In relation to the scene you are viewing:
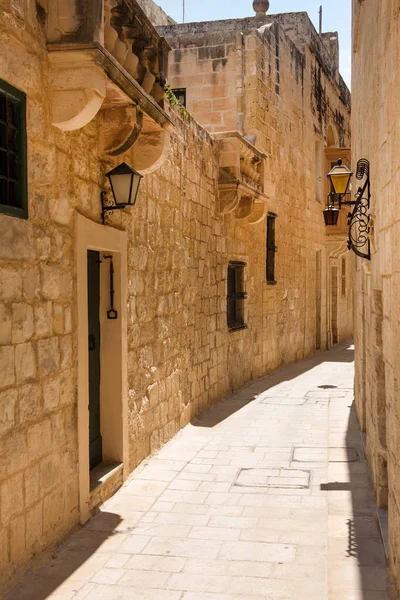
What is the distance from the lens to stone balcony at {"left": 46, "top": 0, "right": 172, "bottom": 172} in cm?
415

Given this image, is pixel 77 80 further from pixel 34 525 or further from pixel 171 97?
pixel 171 97

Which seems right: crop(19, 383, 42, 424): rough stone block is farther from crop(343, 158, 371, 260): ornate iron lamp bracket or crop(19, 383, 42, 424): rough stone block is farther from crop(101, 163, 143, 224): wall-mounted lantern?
crop(343, 158, 371, 260): ornate iron lamp bracket

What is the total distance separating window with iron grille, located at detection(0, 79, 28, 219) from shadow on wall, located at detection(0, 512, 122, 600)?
2193mm

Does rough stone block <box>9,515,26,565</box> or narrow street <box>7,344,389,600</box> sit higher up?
rough stone block <box>9,515,26,565</box>

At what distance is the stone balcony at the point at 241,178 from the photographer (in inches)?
387

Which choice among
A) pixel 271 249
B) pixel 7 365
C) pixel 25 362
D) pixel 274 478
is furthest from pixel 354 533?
pixel 271 249

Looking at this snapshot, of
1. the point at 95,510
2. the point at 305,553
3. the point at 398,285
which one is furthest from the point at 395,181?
the point at 95,510

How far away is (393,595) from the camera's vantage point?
3.69 metres

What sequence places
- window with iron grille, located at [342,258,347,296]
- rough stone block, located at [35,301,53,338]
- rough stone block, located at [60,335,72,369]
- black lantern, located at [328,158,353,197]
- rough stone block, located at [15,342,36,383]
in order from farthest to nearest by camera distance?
window with iron grille, located at [342,258,347,296]
black lantern, located at [328,158,353,197]
rough stone block, located at [60,335,72,369]
rough stone block, located at [35,301,53,338]
rough stone block, located at [15,342,36,383]

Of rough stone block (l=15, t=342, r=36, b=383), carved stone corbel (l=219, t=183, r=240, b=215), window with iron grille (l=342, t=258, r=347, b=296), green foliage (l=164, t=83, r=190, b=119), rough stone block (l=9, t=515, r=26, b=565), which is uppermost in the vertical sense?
green foliage (l=164, t=83, r=190, b=119)

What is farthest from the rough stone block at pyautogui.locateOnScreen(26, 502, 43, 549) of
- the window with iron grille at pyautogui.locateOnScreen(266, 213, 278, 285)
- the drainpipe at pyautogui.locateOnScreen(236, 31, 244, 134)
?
the window with iron grille at pyautogui.locateOnScreen(266, 213, 278, 285)

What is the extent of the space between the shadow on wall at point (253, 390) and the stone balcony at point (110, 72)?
13.1 ft

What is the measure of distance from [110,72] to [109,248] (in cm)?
153

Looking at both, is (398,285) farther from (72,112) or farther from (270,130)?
(270,130)
